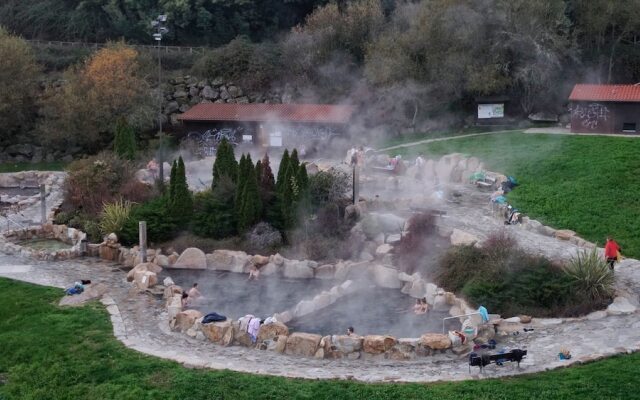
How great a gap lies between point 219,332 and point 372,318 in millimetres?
4630

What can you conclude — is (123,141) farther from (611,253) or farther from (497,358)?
(497,358)

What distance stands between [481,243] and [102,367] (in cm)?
1215

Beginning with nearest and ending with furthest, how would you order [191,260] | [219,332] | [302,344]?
[302,344], [219,332], [191,260]

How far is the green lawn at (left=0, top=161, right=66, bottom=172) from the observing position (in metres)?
45.5

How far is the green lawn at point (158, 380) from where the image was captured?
57.5 feet

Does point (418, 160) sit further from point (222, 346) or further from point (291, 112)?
point (222, 346)

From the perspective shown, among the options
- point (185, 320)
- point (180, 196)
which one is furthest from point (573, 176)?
point (185, 320)

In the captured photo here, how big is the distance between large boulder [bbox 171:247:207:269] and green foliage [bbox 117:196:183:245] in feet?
7.15

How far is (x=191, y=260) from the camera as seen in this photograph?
2852cm

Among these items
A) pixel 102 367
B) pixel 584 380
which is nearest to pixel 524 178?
pixel 584 380

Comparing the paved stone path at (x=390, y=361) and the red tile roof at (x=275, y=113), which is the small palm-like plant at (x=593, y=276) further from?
the red tile roof at (x=275, y=113)

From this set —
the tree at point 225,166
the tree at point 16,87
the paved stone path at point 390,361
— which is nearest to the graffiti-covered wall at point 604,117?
the paved stone path at point 390,361

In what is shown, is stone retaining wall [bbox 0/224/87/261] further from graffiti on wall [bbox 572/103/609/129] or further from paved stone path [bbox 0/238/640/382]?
graffiti on wall [bbox 572/103/609/129]

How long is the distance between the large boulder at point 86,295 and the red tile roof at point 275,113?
2097cm
